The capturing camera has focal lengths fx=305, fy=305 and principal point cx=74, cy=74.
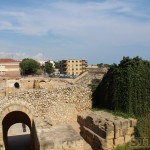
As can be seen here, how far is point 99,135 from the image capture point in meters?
12.9

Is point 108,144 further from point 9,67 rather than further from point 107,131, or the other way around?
point 9,67

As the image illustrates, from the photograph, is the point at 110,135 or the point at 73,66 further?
the point at 73,66

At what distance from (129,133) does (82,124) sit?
3183mm

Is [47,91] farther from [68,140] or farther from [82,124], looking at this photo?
[68,140]

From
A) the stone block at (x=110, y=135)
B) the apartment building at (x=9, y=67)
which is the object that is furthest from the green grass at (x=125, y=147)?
the apartment building at (x=9, y=67)

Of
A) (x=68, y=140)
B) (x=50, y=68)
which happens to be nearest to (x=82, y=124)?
(x=68, y=140)

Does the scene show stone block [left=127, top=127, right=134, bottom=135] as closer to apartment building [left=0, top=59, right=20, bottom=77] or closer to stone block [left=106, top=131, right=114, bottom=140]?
stone block [left=106, top=131, right=114, bottom=140]

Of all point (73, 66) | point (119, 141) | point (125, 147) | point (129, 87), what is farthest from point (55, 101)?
point (73, 66)

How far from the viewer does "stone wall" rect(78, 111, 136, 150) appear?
12438mm

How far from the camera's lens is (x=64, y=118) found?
649 inches

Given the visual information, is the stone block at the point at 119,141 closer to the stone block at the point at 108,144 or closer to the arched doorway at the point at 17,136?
the stone block at the point at 108,144

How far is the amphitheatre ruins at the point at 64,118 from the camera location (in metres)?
10.7

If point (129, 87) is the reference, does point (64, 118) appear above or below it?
below

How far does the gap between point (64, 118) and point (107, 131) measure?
14.7 feet
